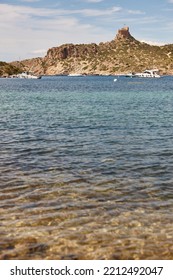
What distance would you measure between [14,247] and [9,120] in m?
31.8

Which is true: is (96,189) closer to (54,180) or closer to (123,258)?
(54,180)

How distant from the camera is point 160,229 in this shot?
14.3 metres

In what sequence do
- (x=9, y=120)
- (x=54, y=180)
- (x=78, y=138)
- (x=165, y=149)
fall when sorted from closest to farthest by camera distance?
1. (x=54, y=180)
2. (x=165, y=149)
3. (x=78, y=138)
4. (x=9, y=120)

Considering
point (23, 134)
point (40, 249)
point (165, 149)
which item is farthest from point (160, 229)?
point (23, 134)

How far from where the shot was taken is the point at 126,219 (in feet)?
49.5

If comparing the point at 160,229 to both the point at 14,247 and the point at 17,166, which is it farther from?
the point at 17,166

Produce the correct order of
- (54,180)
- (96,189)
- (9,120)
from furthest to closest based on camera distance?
(9,120) → (54,180) → (96,189)

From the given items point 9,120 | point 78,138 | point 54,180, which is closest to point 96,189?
point 54,180

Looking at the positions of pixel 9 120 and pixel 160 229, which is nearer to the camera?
pixel 160 229
